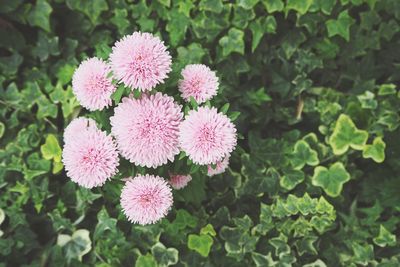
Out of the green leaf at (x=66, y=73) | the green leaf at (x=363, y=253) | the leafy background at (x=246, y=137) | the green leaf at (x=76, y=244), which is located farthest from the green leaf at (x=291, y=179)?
A: the green leaf at (x=66, y=73)

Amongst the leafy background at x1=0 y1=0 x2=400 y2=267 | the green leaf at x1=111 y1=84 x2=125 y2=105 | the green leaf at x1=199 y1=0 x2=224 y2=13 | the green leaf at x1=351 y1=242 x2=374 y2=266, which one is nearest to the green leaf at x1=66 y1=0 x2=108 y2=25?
the leafy background at x1=0 y1=0 x2=400 y2=267

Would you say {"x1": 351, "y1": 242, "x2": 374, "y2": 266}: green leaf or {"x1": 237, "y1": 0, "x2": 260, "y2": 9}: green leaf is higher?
{"x1": 237, "y1": 0, "x2": 260, "y2": 9}: green leaf

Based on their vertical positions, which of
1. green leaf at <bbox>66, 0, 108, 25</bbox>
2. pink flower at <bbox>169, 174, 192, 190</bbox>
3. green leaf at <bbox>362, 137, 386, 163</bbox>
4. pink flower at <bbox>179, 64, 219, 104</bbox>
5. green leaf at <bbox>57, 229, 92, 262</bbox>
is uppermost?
pink flower at <bbox>179, 64, 219, 104</bbox>

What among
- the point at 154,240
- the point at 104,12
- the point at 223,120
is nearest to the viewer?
the point at 223,120

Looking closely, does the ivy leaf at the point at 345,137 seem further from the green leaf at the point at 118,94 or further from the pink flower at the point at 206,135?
the green leaf at the point at 118,94

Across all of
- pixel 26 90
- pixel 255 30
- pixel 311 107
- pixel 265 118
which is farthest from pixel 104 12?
pixel 311 107

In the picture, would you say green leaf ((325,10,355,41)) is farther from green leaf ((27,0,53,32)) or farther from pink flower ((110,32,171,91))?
green leaf ((27,0,53,32))

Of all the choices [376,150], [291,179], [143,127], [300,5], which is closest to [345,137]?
[376,150]

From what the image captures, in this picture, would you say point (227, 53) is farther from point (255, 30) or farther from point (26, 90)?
point (26, 90)
